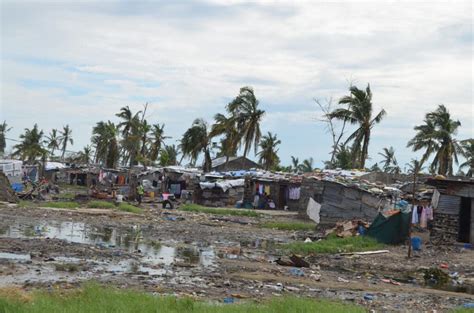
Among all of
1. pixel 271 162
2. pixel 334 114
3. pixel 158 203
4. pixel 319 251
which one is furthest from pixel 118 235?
pixel 271 162

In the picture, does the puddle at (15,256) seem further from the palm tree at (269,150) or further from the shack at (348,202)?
the palm tree at (269,150)

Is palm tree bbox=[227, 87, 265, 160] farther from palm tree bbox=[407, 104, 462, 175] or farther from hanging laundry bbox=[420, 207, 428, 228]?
hanging laundry bbox=[420, 207, 428, 228]

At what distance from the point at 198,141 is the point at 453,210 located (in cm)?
3260

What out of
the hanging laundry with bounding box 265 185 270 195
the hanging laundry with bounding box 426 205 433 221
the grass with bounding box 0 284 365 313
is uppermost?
the hanging laundry with bounding box 265 185 270 195

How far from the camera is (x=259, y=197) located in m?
37.2

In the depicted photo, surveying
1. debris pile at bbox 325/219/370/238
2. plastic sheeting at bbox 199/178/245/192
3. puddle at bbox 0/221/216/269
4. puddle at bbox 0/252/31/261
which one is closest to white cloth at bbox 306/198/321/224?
debris pile at bbox 325/219/370/238

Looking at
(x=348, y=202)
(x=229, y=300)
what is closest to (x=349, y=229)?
(x=348, y=202)

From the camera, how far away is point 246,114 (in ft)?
153

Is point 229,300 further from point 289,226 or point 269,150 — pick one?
point 269,150

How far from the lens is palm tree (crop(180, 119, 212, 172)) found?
51.2 m

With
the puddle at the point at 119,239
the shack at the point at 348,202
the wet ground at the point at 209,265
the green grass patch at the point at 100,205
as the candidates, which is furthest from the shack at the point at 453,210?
the green grass patch at the point at 100,205

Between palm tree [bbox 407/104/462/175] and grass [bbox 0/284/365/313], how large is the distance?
36751 mm

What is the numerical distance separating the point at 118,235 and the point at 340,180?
10.9 m

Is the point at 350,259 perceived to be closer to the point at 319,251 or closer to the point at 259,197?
the point at 319,251
